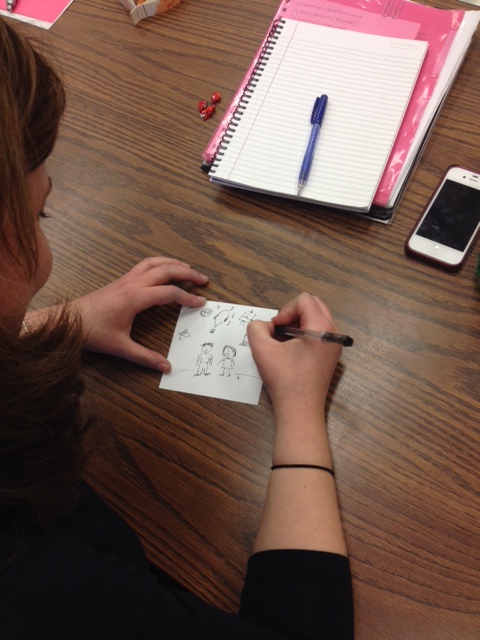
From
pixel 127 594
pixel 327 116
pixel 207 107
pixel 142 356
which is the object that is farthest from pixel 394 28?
pixel 127 594

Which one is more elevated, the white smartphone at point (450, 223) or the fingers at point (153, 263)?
the white smartphone at point (450, 223)

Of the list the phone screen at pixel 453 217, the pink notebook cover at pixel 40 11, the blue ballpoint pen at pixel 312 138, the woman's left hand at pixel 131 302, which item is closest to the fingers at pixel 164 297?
the woman's left hand at pixel 131 302

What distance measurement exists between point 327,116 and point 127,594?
26.1 inches

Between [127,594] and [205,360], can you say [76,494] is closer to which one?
[127,594]

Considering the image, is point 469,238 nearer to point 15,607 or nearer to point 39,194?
point 39,194

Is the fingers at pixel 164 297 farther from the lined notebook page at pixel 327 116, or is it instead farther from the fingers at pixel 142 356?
the lined notebook page at pixel 327 116

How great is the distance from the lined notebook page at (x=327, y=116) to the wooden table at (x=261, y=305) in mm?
42

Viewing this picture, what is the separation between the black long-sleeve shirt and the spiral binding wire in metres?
0.51

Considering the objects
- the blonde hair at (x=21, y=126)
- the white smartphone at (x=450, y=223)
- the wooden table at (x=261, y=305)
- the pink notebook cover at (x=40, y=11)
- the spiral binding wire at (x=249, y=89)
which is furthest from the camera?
the pink notebook cover at (x=40, y=11)

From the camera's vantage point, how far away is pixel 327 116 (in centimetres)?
82

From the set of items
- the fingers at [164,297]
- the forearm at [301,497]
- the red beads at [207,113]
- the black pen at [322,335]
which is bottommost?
the forearm at [301,497]

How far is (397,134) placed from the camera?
0.79m

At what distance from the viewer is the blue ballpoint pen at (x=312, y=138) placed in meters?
0.78

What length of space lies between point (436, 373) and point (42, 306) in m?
0.54
